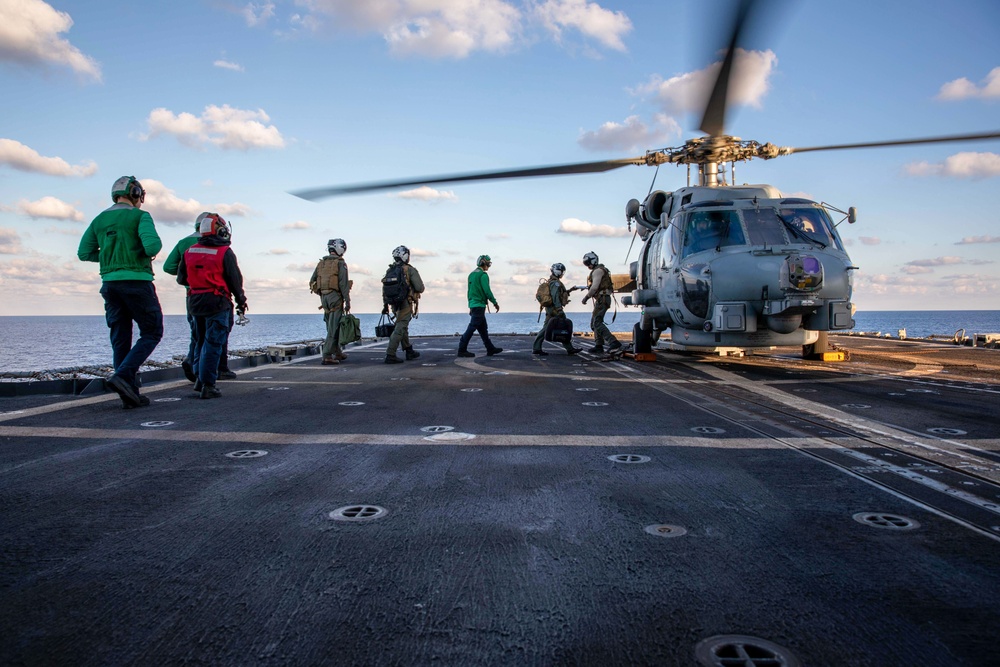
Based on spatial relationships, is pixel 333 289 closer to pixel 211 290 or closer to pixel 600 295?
pixel 211 290

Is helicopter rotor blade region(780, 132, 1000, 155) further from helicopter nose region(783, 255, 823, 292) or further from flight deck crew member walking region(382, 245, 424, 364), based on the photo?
flight deck crew member walking region(382, 245, 424, 364)

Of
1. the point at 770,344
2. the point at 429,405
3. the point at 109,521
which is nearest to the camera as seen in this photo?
the point at 109,521

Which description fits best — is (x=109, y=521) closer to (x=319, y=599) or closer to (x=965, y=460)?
(x=319, y=599)

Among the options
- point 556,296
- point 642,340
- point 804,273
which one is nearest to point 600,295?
point 556,296

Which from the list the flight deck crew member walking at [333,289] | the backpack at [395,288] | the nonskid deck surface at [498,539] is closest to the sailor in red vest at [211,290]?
the nonskid deck surface at [498,539]

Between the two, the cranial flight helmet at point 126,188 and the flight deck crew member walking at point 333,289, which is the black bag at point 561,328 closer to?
the flight deck crew member walking at point 333,289

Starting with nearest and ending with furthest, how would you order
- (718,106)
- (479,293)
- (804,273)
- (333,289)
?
1. (718,106)
2. (804,273)
3. (333,289)
4. (479,293)

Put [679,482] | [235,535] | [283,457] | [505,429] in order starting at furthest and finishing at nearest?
[505,429] → [283,457] → [679,482] → [235,535]

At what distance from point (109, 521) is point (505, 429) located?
9.22ft

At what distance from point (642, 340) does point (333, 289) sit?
6.51 m

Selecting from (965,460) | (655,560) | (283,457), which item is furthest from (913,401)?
(283,457)

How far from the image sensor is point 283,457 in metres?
3.78

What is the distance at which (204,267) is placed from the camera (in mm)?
6754

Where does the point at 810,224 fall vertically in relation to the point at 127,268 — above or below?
above
